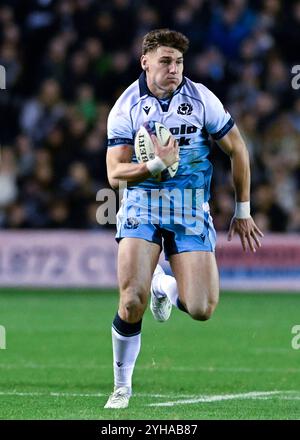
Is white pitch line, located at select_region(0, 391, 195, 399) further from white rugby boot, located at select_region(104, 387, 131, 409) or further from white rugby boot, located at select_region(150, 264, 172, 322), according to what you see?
white rugby boot, located at select_region(150, 264, 172, 322)

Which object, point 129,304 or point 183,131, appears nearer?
point 129,304

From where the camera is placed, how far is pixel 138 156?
7770 millimetres

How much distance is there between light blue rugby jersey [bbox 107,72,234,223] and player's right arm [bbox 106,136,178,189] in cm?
8

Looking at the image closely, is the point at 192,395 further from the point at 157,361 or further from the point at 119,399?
the point at 157,361

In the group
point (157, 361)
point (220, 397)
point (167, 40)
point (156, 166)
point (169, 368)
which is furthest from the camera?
point (157, 361)

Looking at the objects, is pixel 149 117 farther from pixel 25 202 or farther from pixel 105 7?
pixel 105 7

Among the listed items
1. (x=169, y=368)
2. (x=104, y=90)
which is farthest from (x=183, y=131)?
(x=104, y=90)

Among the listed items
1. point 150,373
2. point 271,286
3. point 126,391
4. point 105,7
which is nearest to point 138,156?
point 126,391

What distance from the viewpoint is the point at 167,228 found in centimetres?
795

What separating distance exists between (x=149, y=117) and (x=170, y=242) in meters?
0.83

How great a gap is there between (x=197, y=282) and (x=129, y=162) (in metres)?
0.88

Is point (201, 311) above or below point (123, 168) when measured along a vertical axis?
below

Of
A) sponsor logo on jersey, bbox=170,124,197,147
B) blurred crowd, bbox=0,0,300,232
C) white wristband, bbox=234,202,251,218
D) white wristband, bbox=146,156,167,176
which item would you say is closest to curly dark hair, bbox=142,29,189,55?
sponsor logo on jersey, bbox=170,124,197,147

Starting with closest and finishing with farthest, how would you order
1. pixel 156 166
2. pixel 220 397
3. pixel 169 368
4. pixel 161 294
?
1. pixel 156 166
2. pixel 220 397
3. pixel 161 294
4. pixel 169 368
